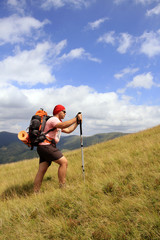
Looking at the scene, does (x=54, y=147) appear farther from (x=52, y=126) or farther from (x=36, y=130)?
(x=36, y=130)

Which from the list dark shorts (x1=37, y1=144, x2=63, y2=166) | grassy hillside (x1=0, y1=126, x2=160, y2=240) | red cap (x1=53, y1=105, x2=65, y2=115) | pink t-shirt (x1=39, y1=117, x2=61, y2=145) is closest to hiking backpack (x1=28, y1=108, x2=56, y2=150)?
pink t-shirt (x1=39, y1=117, x2=61, y2=145)

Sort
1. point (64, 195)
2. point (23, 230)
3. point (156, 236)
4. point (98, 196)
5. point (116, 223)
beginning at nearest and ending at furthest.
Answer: point (156, 236) → point (116, 223) → point (23, 230) → point (98, 196) → point (64, 195)

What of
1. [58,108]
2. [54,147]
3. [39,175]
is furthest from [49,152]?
[58,108]

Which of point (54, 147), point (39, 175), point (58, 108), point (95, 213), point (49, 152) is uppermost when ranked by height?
point (58, 108)

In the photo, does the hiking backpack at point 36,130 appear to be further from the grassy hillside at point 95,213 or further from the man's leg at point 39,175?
the grassy hillside at point 95,213

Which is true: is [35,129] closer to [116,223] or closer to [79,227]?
[79,227]

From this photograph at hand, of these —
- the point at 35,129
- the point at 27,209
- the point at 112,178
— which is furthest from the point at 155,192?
the point at 35,129

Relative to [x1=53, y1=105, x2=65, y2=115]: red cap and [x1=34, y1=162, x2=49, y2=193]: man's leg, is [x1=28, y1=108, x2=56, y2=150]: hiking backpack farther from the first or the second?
[x1=34, y1=162, x2=49, y2=193]: man's leg

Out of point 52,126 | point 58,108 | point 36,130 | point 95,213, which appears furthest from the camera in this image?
point 58,108

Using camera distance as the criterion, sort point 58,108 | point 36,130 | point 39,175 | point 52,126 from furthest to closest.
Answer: point 58,108
point 39,175
point 52,126
point 36,130

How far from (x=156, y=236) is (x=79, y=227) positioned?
50.7 inches

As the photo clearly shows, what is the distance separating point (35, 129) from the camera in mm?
4938

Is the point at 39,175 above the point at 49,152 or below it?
below

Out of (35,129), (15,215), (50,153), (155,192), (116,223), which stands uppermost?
(35,129)
